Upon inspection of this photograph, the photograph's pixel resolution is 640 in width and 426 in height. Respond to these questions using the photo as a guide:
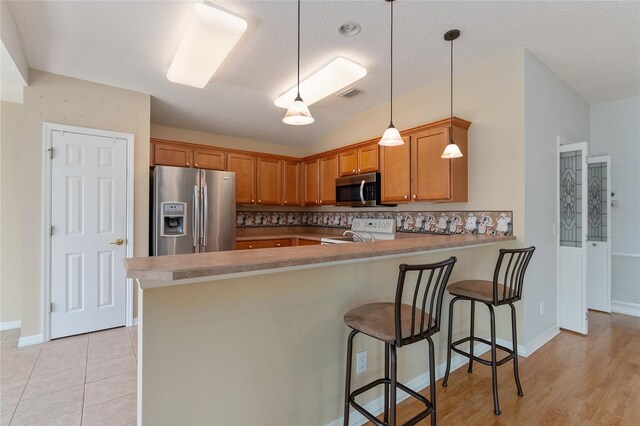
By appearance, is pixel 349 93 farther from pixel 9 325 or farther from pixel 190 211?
pixel 9 325

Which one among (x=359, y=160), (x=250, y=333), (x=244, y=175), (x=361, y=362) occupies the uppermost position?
(x=359, y=160)

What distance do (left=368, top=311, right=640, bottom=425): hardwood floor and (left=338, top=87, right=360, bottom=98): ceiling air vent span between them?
310cm

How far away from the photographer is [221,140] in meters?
4.91

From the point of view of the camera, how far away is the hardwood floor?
6.41ft

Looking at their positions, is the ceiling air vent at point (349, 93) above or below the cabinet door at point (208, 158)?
above

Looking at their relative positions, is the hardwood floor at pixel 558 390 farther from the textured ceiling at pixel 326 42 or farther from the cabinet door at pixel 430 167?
the textured ceiling at pixel 326 42

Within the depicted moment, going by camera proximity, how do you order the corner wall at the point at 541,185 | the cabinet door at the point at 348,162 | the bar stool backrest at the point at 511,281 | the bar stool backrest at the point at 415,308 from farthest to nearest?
the cabinet door at the point at 348,162 → the corner wall at the point at 541,185 → the bar stool backrest at the point at 511,281 → the bar stool backrest at the point at 415,308

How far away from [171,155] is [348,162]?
2.47m

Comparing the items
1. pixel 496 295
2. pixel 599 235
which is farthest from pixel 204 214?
pixel 599 235

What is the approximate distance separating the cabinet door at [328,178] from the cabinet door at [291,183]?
620mm

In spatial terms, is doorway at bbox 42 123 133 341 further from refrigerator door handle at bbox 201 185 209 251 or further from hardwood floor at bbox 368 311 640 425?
→ hardwood floor at bbox 368 311 640 425

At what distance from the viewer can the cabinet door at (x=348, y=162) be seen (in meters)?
4.28

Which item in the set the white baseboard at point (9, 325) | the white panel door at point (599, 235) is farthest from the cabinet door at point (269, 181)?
the white panel door at point (599, 235)

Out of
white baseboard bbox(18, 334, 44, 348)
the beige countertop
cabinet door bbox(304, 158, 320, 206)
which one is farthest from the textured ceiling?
white baseboard bbox(18, 334, 44, 348)
